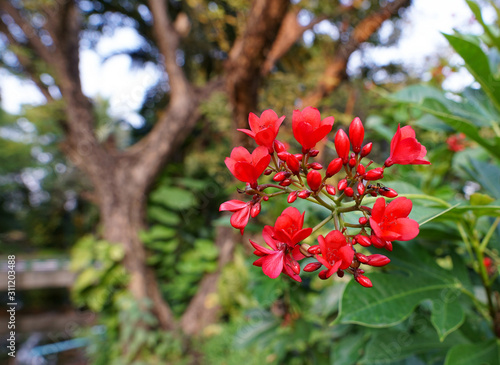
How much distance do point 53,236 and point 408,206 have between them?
1061 centimetres

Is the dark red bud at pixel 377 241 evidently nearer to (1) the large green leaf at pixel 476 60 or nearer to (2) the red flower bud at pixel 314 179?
(2) the red flower bud at pixel 314 179

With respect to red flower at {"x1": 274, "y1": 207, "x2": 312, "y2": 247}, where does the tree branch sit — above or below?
above

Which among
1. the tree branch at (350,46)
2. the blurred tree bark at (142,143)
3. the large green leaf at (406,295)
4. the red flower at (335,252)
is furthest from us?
the blurred tree bark at (142,143)

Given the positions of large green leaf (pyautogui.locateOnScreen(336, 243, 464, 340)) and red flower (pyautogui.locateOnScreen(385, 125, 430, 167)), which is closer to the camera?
red flower (pyautogui.locateOnScreen(385, 125, 430, 167))

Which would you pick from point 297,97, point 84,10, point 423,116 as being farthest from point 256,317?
point 84,10

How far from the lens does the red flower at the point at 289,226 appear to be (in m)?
0.36

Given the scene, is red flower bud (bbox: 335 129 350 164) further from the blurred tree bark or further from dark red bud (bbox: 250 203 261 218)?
the blurred tree bark

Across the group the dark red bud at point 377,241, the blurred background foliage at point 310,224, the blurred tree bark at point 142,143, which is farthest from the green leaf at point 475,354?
the blurred tree bark at point 142,143

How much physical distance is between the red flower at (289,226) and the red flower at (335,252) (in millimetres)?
26

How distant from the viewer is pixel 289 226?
14.8 inches

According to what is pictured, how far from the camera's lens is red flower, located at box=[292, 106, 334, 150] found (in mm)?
399

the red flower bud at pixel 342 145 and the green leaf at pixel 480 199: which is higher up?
the red flower bud at pixel 342 145

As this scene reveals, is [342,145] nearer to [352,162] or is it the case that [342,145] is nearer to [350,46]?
[352,162]

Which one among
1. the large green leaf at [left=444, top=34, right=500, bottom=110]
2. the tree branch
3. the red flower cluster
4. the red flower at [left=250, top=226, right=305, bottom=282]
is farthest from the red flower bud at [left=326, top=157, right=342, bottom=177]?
the tree branch
